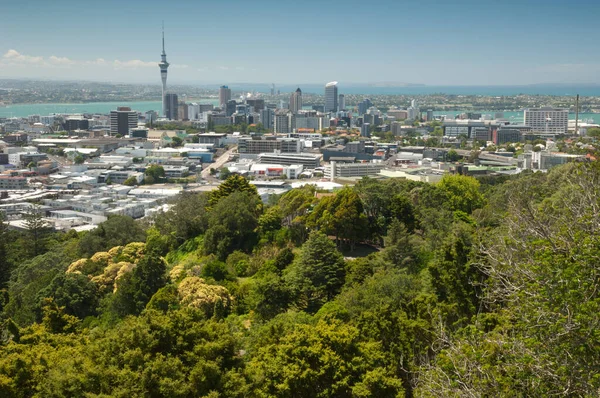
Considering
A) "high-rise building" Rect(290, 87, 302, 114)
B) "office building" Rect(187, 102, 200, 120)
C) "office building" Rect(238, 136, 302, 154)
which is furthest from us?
"office building" Rect(187, 102, 200, 120)

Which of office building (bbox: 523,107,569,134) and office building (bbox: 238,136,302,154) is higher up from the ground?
office building (bbox: 523,107,569,134)

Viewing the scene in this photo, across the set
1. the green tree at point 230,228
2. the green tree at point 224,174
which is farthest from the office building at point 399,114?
the green tree at point 230,228

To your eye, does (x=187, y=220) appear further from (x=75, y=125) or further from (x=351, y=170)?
(x=75, y=125)

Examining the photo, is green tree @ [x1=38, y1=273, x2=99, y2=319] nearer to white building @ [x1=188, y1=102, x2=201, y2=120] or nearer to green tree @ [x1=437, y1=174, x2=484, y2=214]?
green tree @ [x1=437, y1=174, x2=484, y2=214]

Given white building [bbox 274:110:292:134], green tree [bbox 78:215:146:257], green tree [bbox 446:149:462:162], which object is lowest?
green tree [bbox 78:215:146:257]

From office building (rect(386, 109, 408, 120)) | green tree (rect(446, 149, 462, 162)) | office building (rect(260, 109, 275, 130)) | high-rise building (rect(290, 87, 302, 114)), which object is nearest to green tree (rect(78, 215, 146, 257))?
green tree (rect(446, 149, 462, 162))

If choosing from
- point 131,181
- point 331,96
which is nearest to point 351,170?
point 131,181

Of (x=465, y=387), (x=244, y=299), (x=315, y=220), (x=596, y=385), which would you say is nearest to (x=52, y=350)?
(x=244, y=299)
